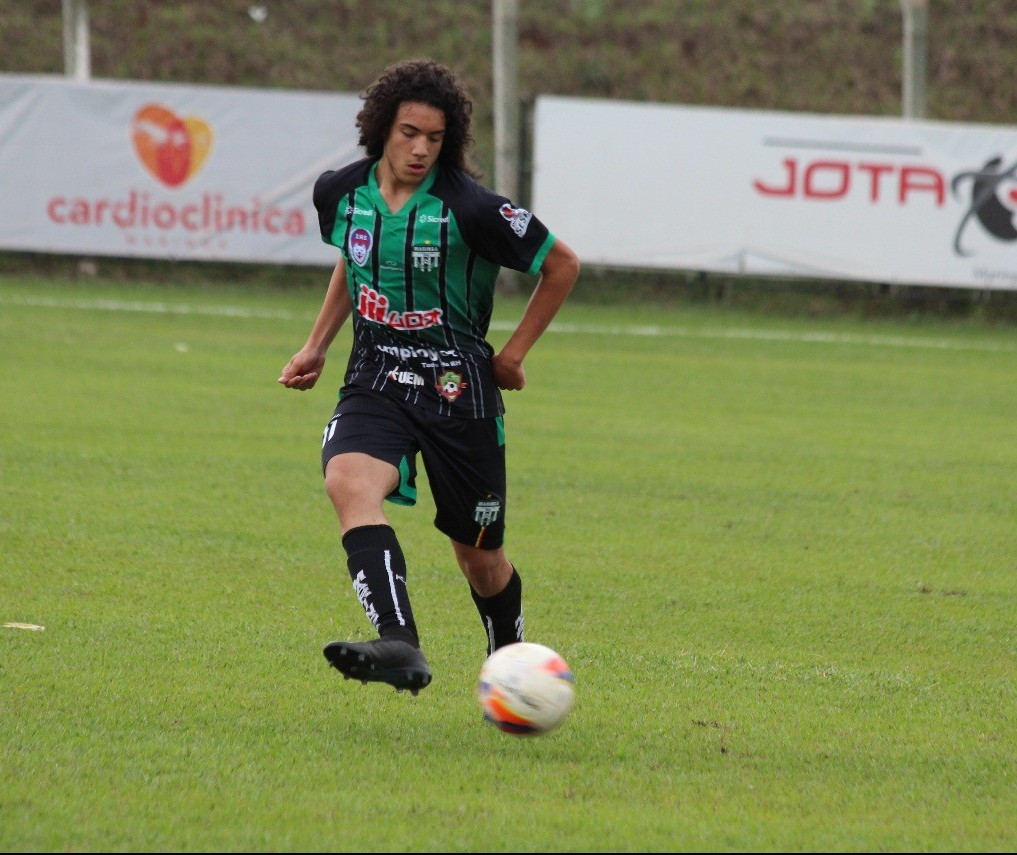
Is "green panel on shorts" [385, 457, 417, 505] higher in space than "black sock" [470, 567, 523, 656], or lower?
higher

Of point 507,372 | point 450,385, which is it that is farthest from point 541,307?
point 450,385

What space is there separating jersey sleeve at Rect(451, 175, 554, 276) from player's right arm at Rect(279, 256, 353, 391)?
0.55 metres

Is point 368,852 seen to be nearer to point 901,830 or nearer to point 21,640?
point 901,830

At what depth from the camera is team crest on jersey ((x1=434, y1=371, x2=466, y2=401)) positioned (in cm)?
493

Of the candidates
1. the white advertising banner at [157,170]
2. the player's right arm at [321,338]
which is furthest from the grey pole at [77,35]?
the player's right arm at [321,338]

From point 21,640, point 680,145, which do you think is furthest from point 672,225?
point 21,640

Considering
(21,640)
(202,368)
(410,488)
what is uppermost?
(410,488)

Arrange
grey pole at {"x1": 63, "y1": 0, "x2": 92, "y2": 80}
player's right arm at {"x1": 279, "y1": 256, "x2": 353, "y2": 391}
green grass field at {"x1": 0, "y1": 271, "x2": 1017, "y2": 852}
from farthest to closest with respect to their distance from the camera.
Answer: grey pole at {"x1": 63, "y1": 0, "x2": 92, "y2": 80}
player's right arm at {"x1": 279, "y1": 256, "x2": 353, "y2": 391}
green grass field at {"x1": 0, "y1": 271, "x2": 1017, "y2": 852}

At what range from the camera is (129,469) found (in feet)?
30.0

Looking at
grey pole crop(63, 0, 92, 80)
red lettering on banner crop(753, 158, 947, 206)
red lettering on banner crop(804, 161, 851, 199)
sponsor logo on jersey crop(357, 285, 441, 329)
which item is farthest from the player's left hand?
grey pole crop(63, 0, 92, 80)

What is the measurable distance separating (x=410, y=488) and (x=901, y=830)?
1.83 meters

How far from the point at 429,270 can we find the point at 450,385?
373mm

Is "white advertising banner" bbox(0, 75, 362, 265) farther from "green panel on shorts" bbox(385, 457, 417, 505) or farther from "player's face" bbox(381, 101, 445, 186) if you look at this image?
"green panel on shorts" bbox(385, 457, 417, 505)

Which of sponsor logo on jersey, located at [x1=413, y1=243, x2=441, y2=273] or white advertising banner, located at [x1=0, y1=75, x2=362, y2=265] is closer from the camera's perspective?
sponsor logo on jersey, located at [x1=413, y1=243, x2=441, y2=273]
